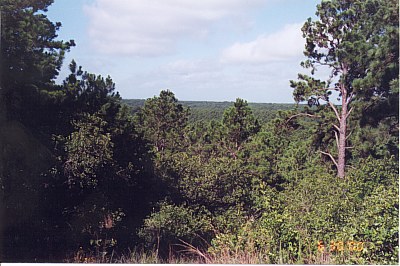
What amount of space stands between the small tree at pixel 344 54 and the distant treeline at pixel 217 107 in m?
0.14

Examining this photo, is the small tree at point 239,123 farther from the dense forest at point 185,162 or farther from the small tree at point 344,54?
the small tree at point 344,54

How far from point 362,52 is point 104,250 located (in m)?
2.26

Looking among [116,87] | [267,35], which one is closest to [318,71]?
[267,35]

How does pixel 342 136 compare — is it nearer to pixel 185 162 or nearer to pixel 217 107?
pixel 217 107

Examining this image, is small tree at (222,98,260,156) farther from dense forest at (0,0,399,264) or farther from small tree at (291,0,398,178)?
small tree at (291,0,398,178)

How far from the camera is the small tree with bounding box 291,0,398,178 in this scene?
8.64 feet

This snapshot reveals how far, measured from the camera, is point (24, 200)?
2.85 metres

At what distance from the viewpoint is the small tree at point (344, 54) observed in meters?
2.63

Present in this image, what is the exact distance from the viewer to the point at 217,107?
126 inches
